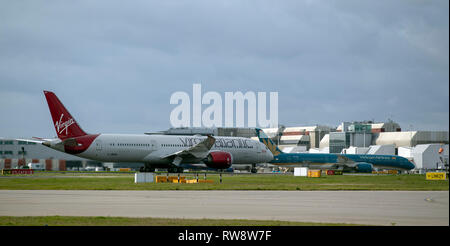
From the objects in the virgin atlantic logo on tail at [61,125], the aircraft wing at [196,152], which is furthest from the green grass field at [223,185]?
the aircraft wing at [196,152]

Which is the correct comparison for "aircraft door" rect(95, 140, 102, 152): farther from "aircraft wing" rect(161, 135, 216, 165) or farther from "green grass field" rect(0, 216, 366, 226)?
"green grass field" rect(0, 216, 366, 226)

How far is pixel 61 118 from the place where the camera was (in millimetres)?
72312

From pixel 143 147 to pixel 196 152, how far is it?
6.96 meters

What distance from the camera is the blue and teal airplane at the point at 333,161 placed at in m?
100

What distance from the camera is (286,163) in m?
100

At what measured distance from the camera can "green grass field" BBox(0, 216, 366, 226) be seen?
18.4m

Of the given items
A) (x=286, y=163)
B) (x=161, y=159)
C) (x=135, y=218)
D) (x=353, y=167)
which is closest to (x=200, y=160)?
(x=161, y=159)

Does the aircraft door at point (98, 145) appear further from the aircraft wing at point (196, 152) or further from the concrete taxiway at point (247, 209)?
the concrete taxiway at point (247, 209)

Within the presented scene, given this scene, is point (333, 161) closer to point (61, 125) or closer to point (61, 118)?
point (61, 125)

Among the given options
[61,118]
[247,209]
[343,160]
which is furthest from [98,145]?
[247,209]

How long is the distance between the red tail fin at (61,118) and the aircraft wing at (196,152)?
12942 millimetres

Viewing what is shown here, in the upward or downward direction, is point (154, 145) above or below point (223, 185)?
above
